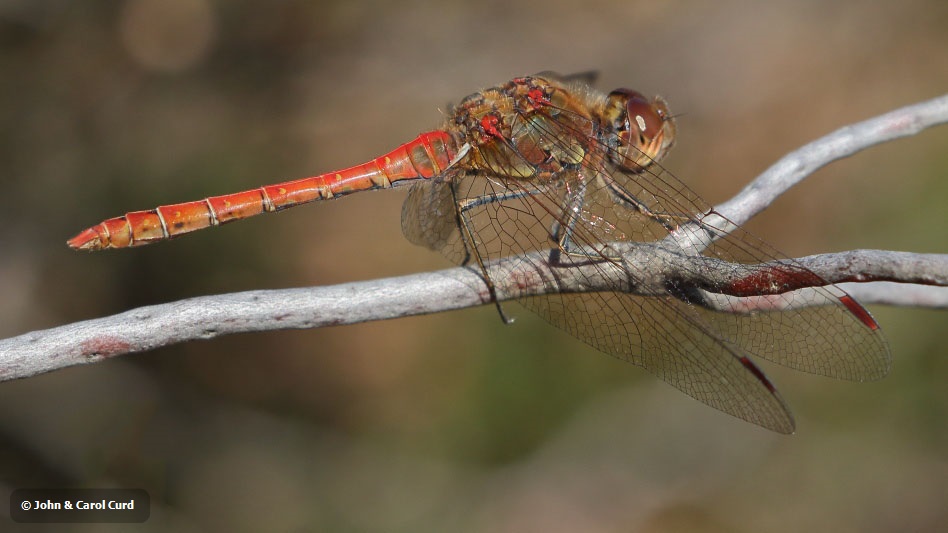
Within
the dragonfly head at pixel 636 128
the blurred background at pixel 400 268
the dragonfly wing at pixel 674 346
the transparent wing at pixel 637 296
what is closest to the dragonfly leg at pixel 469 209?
the transparent wing at pixel 637 296

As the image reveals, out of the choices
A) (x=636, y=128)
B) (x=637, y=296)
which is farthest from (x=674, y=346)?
(x=636, y=128)

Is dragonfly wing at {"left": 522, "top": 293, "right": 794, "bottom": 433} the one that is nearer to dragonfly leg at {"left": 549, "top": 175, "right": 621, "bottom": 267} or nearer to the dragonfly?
the dragonfly

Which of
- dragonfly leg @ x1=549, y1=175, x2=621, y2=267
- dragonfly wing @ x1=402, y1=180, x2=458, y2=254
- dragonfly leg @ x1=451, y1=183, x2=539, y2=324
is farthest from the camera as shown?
dragonfly wing @ x1=402, y1=180, x2=458, y2=254

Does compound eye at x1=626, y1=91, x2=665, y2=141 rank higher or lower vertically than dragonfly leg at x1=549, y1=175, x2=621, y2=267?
higher

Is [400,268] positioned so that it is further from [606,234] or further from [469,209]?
[606,234]

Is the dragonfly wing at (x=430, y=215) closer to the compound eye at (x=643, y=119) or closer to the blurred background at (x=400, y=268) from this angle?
the compound eye at (x=643, y=119)

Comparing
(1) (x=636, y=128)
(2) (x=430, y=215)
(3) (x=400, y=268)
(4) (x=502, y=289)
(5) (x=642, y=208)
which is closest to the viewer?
(4) (x=502, y=289)

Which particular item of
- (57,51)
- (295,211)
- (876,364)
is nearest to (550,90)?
(876,364)

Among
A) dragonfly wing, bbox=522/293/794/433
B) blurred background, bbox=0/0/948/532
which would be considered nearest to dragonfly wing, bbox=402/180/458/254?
dragonfly wing, bbox=522/293/794/433
